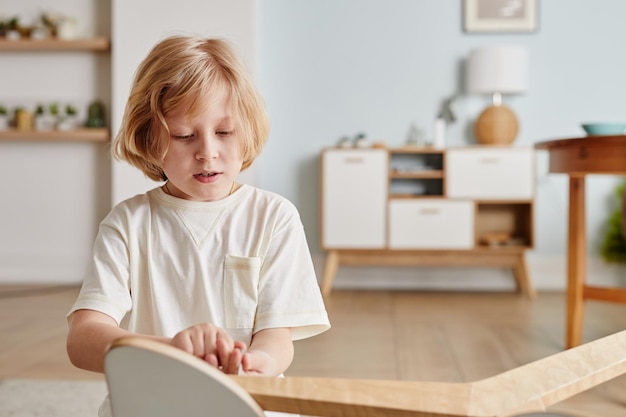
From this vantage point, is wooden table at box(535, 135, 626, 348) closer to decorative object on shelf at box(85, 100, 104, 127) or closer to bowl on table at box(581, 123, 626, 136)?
bowl on table at box(581, 123, 626, 136)

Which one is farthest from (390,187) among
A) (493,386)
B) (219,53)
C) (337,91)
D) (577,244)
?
(493,386)

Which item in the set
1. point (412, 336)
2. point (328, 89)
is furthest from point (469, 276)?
point (412, 336)

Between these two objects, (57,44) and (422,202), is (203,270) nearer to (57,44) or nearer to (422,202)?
(422,202)

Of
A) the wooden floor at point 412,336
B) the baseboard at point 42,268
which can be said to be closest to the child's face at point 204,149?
the wooden floor at point 412,336

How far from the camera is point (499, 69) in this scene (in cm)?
434

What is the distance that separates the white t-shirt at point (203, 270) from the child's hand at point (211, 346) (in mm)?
292

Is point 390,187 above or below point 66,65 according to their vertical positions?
below

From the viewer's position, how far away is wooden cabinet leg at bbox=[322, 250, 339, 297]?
4359mm

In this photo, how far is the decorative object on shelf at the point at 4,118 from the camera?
16.0ft

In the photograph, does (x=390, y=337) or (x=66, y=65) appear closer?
(x=390, y=337)

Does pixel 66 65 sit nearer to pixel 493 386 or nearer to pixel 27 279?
pixel 27 279

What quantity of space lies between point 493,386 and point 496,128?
13.6ft

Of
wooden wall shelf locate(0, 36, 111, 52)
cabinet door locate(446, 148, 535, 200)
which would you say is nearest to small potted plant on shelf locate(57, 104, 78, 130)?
wooden wall shelf locate(0, 36, 111, 52)

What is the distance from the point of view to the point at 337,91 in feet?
15.6
